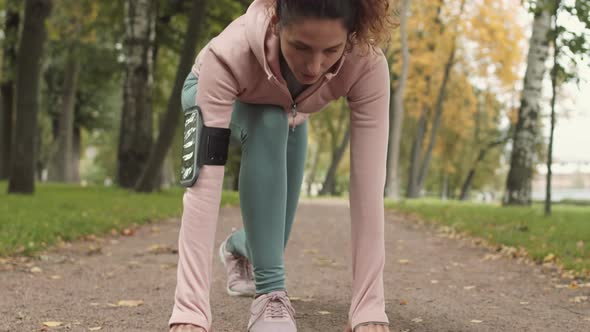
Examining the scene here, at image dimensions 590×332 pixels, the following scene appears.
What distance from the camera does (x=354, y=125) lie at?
281cm

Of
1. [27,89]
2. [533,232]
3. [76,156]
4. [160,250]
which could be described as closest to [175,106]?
[27,89]

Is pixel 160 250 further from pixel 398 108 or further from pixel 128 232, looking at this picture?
pixel 398 108

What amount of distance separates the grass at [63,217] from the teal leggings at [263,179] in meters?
3.16

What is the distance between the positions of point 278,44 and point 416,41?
1999cm

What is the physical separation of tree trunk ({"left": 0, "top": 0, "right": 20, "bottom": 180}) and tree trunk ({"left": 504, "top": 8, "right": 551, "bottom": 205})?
1311 centimetres

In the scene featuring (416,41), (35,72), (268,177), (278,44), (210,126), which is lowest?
(268,177)

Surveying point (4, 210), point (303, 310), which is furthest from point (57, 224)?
point (303, 310)

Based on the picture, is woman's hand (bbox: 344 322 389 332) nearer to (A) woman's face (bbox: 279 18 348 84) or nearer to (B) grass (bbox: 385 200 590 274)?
(A) woman's face (bbox: 279 18 348 84)

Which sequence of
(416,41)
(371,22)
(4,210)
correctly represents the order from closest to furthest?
(371,22), (4,210), (416,41)

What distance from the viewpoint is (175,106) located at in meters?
12.8

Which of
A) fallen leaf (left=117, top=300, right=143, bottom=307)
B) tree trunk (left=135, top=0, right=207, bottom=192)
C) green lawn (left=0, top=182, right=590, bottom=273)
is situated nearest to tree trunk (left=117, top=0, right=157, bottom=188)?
tree trunk (left=135, top=0, right=207, bottom=192)

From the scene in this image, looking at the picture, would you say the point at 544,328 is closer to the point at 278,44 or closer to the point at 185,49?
the point at 278,44

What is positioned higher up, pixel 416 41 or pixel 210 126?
pixel 416 41

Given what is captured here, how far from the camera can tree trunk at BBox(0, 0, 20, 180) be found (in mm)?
19688
